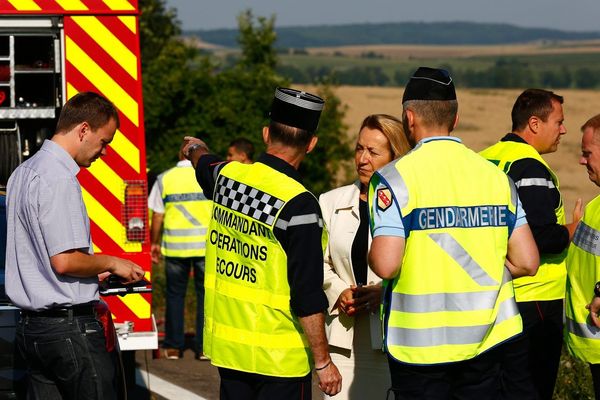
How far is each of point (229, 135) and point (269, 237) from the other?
39.5 feet

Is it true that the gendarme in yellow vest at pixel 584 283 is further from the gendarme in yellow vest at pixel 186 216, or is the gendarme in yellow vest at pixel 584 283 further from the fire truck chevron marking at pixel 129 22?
the gendarme in yellow vest at pixel 186 216

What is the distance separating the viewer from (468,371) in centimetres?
472

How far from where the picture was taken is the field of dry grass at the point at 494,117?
136 ft

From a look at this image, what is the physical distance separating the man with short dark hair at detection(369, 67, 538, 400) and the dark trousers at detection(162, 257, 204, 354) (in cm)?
533

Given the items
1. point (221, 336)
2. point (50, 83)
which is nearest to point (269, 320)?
point (221, 336)

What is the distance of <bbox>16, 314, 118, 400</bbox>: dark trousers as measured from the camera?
4.98m

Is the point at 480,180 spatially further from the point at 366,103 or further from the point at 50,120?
the point at 366,103

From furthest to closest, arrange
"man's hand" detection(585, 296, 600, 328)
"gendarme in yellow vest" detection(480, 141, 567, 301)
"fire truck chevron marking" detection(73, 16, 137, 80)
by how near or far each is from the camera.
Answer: "fire truck chevron marking" detection(73, 16, 137, 80) → "gendarme in yellow vest" detection(480, 141, 567, 301) → "man's hand" detection(585, 296, 600, 328)

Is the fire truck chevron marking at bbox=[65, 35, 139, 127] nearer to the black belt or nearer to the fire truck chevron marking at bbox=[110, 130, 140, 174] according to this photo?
the fire truck chevron marking at bbox=[110, 130, 140, 174]

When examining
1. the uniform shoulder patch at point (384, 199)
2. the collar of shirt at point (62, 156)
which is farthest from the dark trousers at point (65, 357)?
the uniform shoulder patch at point (384, 199)

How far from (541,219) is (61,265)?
2518mm

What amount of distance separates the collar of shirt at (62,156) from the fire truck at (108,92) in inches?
84.7

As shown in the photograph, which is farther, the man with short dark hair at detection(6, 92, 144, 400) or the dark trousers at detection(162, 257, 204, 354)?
the dark trousers at detection(162, 257, 204, 354)

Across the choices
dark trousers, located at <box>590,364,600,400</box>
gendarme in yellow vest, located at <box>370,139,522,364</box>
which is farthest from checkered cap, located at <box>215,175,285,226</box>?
dark trousers, located at <box>590,364,600,400</box>
